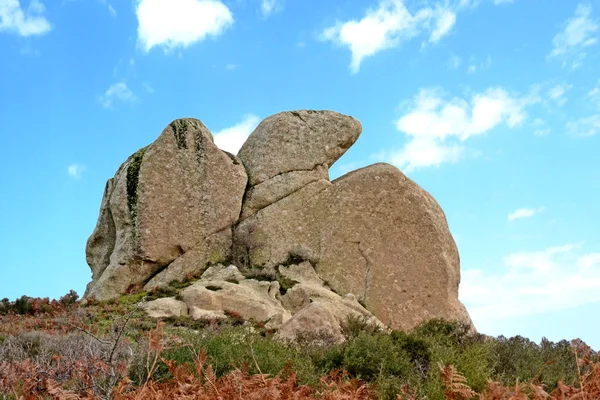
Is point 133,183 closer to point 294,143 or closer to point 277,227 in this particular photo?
point 277,227

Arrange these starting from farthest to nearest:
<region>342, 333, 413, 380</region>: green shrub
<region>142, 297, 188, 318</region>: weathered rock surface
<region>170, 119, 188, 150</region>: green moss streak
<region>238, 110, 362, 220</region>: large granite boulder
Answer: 1. <region>238, 110, 362, 220</region>: large granite boulder
2. <region>170, 119, 188, 150</region>: green moss streak
3. <region>142, 297, 188, 318</region>: weathered rock surface
4. <region>342, 333, 413, 380</region>: green shrub

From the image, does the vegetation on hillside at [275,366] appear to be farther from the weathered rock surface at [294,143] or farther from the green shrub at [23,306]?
the weathered rock surface at [294,143]

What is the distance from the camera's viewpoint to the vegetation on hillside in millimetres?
4254

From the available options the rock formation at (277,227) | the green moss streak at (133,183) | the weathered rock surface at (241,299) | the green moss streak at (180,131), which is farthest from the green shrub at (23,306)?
the green moss streak at (180,131)

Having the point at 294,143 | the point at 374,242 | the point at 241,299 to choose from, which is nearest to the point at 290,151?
the point at 294,143

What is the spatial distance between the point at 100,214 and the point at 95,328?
10702 mm

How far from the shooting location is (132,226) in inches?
938

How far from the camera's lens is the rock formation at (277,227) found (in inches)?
938

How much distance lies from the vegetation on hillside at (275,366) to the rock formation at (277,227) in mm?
4939

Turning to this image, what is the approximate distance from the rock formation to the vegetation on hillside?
4939mm

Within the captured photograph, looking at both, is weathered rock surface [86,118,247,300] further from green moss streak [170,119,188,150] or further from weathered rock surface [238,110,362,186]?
weathered rock surface [238,110,362,186]

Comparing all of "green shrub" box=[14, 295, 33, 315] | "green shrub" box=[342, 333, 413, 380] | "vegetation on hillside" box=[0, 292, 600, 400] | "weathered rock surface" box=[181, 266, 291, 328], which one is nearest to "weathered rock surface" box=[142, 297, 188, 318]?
"weathered rock surface" box=[181, 266, 291, 328]

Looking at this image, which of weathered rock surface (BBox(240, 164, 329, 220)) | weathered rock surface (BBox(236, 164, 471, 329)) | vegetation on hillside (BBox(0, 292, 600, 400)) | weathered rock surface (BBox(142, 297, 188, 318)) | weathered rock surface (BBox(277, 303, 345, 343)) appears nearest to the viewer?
vegetation on hillside (BBox(0, 292, 600, 400))

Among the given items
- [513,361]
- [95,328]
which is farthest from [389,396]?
[95,328]
